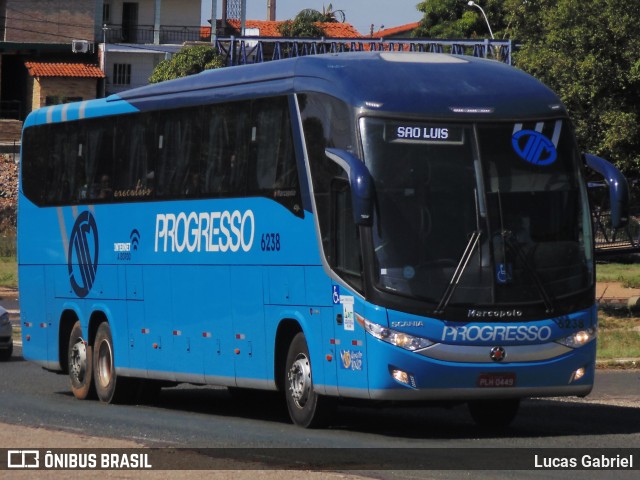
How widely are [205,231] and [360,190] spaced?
3978 mm

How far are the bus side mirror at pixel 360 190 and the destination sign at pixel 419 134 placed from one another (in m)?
0.56

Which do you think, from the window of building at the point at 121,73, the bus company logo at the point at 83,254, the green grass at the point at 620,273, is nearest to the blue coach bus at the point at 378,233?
the bus company logo at the point at 83,254

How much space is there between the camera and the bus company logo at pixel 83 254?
19.7m

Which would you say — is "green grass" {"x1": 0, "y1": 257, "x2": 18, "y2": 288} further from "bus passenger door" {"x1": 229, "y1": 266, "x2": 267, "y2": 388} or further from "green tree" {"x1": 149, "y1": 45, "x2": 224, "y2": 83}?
"bus passenger door" {"x1": 229, "y1": 266, "x2": 267, "y2": 388}

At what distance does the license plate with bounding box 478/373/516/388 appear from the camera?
13648 millimetres

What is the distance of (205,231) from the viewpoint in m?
16.9

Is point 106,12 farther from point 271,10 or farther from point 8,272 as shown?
point 8,272

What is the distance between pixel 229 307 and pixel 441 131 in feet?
12.6

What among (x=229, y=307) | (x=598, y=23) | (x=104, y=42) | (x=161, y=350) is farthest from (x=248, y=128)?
(x=104, y=42)

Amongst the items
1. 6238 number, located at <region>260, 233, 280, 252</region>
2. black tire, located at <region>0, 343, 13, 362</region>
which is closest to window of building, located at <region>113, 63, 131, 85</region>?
black tire, located at <region>0, 343, 13, 362</region>

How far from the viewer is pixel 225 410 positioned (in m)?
18.5

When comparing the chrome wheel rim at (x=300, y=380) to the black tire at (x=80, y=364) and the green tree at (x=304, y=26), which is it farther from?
the green tree at (x=304, y=26)

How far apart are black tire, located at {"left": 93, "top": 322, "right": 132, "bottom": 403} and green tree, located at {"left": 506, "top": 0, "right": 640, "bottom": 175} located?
16.3 m

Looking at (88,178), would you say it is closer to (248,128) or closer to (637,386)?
(248,128)
